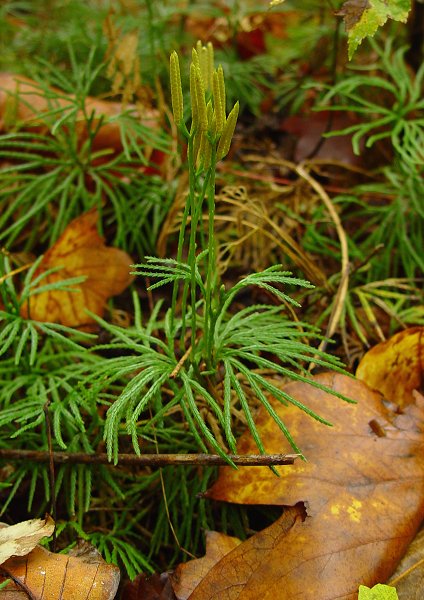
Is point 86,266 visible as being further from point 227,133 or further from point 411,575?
point 411,575

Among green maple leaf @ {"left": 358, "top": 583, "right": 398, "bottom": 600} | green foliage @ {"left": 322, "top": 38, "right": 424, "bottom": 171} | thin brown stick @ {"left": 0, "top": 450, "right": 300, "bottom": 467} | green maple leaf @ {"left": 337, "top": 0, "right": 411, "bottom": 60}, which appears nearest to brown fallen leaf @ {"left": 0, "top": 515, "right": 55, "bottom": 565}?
thin brown stick @ {"left": 0, "top": 450, "right": 300, "bottom": 467}

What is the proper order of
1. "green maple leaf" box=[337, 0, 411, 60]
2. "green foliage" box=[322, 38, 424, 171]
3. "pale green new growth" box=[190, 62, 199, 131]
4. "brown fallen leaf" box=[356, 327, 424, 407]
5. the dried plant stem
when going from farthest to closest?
"green foliage" box=[322, 38, 424, 171], the dried plant stem, "brown fallen leaf" box=[356, 327, 424, 407], "green maple leaf" box=[337, 0, 411, 60], "pale green new growth" box=[190, 62, 199, 131]

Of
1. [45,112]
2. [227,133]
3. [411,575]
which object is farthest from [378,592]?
[45,112]

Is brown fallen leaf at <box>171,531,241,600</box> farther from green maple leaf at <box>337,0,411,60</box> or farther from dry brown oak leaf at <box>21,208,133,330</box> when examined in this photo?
green maple leaf at <box>337,0,411,60</box>

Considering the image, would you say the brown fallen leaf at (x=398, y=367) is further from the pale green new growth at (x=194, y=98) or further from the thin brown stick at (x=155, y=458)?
the pale green new growth at (x=194, y=98)

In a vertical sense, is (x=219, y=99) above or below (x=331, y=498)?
above

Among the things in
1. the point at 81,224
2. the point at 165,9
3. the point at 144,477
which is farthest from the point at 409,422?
the point at 165,9
